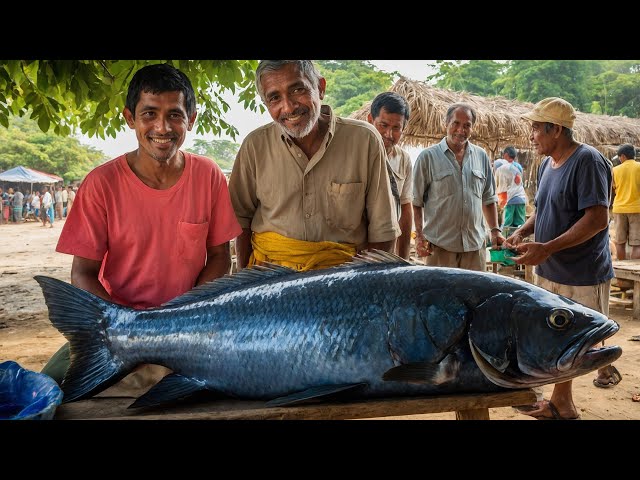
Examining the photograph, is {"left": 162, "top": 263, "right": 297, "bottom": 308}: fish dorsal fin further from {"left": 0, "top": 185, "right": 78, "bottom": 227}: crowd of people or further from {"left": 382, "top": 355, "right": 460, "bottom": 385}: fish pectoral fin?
{"left": 0, "top": 185, "right": 78, "bottom": 227}: crowd of people

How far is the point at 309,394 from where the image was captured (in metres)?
2.01

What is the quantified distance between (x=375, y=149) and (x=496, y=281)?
1359 mm

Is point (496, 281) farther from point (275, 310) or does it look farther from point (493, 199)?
point (493, 199)

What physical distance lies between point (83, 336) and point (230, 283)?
618 millimetres

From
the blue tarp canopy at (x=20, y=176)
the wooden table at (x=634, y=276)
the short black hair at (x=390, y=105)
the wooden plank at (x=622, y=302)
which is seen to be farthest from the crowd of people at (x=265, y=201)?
the blue tarp canopy at (x=20, y=176)

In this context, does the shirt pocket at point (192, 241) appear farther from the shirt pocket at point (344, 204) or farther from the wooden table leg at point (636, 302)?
the wooden table leg at point (636, 302)

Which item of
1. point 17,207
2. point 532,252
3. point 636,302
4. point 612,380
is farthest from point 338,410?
point 17,207

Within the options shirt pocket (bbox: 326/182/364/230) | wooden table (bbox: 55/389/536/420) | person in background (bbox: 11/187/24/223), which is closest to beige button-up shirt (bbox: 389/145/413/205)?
shirt pocket (bbox: 326/182/364/230)

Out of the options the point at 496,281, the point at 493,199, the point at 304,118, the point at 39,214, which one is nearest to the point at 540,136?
the point at 493,199

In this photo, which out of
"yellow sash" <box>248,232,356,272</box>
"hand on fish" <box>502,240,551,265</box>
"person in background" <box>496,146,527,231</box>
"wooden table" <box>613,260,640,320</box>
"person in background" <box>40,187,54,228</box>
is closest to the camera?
"yellow sash" <box>248,232,356,272</box>

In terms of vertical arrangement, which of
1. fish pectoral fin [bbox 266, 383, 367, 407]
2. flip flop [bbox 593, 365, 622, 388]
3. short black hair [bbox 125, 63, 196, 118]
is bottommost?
flip flop [bbox 593, 365, 622, 388]

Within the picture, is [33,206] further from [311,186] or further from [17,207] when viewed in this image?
[311,186]

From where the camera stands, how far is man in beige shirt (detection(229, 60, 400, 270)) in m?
3.06

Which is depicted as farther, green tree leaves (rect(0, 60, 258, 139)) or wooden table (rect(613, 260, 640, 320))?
wooden table (rect(613, 260, 640, 320))
